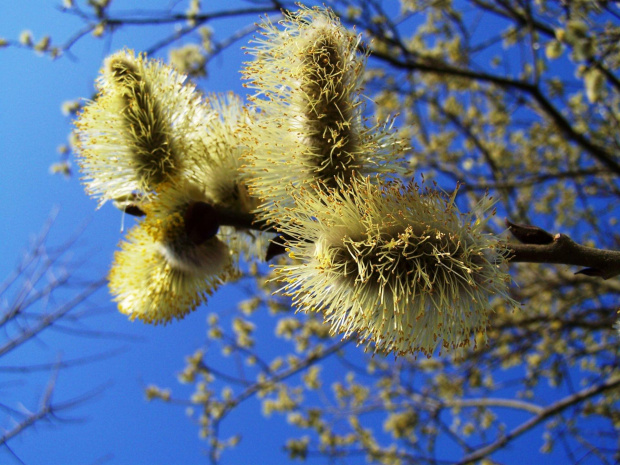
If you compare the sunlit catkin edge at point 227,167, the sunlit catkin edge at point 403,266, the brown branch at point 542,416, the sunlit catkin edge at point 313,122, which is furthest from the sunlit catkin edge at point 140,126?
the brown branch at point 542,416

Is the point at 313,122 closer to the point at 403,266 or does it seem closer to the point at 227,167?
the point at 227,167

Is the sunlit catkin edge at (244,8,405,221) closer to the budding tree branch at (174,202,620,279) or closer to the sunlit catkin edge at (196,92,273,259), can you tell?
the sunlit catkin edge at (196,92,273,259)

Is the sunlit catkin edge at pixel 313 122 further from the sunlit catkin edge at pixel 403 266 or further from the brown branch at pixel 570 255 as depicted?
the brown branch at pixel 570 255

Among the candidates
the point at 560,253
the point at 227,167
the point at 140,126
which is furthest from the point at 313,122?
the point at 560,253

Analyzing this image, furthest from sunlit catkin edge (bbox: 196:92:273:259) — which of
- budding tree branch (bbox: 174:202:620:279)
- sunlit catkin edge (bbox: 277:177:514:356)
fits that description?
budding tree branch (bbox: 174:202:620:279)

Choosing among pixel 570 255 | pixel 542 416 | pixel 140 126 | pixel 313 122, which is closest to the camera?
pixel 570 255

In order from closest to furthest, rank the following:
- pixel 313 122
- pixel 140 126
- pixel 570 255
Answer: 1. pixel 570 255
2. pixel 313 122
3. pixel 140 126
